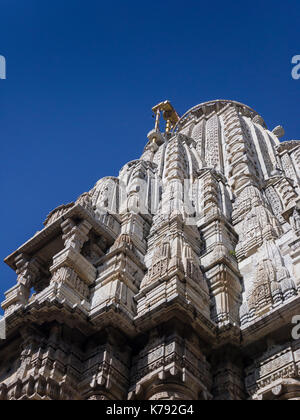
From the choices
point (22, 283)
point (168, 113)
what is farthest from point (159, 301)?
point (168, 113)

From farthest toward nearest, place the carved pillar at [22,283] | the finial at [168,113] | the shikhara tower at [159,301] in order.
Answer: the finial at [168,113]
the carved pillar at [22,283]
the shikhara tower at [159,301]

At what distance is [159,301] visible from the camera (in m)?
14.7

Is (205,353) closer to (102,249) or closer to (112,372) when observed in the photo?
(112,372)

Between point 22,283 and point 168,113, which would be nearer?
point 22,283

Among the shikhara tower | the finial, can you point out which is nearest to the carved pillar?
the shikhara tower

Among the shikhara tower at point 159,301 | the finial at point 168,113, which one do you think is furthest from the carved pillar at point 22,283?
the finial at point 168,113

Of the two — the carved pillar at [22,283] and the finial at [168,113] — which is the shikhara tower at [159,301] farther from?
the finial at [168,113]

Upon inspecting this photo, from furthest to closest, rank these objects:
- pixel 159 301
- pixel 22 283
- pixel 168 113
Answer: pixel 168 113, pixel 22 283, pixel 159 301

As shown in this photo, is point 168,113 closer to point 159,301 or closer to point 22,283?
point 22,283

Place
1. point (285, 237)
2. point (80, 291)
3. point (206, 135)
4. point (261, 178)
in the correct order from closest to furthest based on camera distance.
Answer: point (80, 291) < point (285, 237) < point (261, 178) < point (206, 135)

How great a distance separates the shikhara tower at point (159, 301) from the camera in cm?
1338

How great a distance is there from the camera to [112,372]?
13.6 metres
